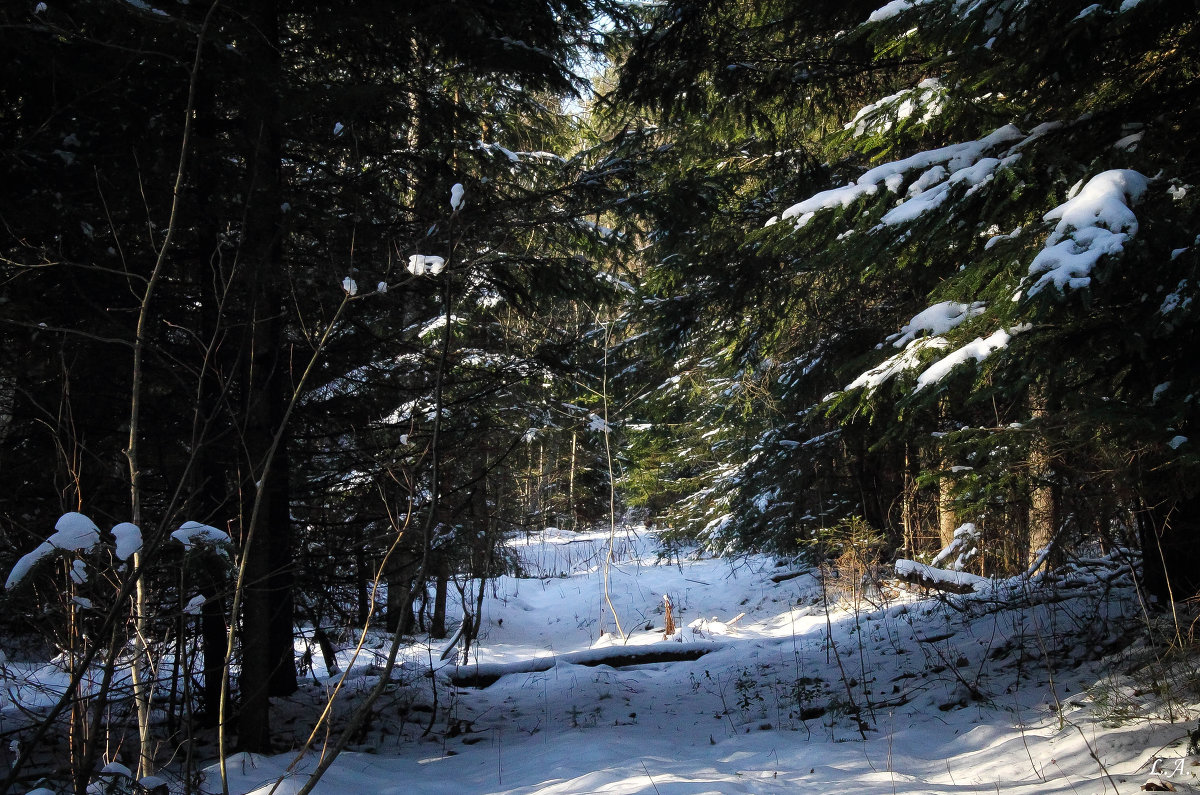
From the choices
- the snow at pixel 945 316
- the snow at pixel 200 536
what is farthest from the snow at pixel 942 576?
the snow at pixel 200 536

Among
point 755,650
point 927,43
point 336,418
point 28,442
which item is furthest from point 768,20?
point 28,442

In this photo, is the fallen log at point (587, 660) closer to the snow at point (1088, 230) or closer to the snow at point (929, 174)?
the snow at point (929, 174)

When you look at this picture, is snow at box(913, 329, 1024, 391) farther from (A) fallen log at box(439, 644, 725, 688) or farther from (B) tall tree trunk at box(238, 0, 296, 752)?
(A) fallen log at box(439, 644, 725, 688)

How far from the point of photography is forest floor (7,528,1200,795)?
356 cm

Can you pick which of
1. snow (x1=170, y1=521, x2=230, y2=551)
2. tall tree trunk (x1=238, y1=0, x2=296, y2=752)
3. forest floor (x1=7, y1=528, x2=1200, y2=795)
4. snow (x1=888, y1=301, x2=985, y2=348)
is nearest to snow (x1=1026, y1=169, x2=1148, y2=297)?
snow (x1=888, y1=301, x2=985, y2=348)

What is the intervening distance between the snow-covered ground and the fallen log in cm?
4

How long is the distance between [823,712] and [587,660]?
9.45ft

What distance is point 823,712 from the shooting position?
5.12 metres

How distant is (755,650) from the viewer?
7.61 meters

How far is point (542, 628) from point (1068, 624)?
8.08m

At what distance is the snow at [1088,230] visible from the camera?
9.67 ft

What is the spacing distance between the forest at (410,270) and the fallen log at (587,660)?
0.52 metres

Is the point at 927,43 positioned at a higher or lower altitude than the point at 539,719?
higher

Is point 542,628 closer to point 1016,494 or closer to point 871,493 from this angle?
point 871,493
